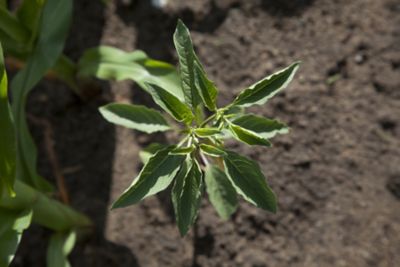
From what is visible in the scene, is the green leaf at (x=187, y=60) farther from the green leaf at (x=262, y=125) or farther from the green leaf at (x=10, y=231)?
the green leaf at (x=10, y=231)

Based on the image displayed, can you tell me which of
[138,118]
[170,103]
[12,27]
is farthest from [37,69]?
[170,103]

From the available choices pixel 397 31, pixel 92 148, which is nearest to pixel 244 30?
pixel 397 31

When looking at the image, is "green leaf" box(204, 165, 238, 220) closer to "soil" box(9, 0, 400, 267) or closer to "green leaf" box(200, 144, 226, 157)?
"green leaf" box(200, 144, 226, 157)

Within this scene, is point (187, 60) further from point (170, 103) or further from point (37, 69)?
point (37, 69)

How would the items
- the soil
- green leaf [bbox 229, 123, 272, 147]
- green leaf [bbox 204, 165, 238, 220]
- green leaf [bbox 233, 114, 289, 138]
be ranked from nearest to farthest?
1. green leaf [bbox 229, 123, 272, 147]
2. green leaf [bbox 233, 114, 289, 138]
3. green leaf [bbox 204, 165, 238, 220]
4. the soil

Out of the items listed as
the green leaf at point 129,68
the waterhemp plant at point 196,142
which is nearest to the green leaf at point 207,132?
the waterhemp plant at point 196,142

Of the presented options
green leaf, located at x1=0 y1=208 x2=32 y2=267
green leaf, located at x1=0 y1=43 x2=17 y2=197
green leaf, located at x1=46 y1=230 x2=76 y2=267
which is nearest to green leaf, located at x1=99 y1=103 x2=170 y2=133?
green leaf, located at x1=0 y1=43 x2=17 y2=197
